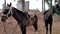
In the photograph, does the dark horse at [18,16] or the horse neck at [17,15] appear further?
the horse neck at [17,15]

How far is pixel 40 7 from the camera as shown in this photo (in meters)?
26.6

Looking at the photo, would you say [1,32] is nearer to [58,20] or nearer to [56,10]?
[56,10]

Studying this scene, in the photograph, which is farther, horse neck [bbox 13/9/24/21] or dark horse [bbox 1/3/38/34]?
horse neck [bbox 13/9/24/21]

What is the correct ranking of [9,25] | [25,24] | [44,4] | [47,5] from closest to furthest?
[25,24]
[9,25]
[44,4]
[47,5]

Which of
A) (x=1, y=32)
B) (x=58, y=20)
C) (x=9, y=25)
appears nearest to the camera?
(x=1, y=32)

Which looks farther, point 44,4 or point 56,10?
point 44,4

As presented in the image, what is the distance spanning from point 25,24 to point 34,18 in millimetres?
2125

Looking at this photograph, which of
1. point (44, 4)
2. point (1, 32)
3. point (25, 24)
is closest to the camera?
point (25, 24)

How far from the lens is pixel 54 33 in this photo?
15.1m

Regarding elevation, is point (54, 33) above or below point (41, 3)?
below

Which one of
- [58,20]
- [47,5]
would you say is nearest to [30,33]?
[58,20]

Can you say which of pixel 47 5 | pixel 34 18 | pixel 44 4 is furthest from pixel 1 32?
pixel 47 5

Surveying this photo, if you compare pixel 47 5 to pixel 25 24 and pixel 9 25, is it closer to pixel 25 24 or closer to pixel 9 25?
pixel 9 25

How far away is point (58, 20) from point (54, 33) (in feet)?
17.0
